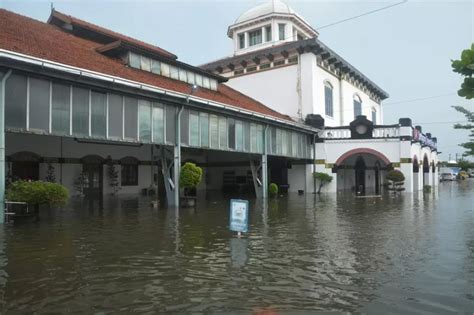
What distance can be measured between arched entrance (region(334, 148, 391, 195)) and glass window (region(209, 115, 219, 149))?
14.3 m

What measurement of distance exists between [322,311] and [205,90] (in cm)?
2177

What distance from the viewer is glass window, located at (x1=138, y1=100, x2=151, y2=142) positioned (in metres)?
16.8

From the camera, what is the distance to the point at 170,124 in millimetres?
18203

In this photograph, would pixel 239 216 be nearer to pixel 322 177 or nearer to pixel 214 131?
pixel 214 131

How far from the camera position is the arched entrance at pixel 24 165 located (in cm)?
2007

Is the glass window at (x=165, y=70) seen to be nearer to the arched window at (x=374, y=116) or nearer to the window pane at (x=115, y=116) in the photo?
the window pane at (x=115, y=116)

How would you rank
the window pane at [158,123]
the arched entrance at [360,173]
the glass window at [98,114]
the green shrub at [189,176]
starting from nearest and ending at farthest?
the glass window at [98,114], the window pane at [158,123], the green shrub at [189,176], the arched entrance at [360,173]

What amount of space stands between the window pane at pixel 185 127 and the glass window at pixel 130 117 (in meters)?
2.72

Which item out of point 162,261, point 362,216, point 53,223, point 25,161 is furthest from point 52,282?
point 25,161

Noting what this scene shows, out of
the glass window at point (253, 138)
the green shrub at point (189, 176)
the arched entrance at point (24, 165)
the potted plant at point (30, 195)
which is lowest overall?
the potted plant at point (30, 195)

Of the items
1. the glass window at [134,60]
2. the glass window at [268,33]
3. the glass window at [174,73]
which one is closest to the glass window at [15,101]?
the glass window at [134,60]

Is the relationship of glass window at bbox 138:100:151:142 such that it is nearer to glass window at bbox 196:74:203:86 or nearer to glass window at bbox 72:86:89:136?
glass window at bbox 72:86:89:136

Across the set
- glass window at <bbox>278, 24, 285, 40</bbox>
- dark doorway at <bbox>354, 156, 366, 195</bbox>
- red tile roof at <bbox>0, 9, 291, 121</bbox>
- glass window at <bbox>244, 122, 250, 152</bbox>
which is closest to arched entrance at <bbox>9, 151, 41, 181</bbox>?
red tile roof at <bbox>0, 9, 291, 121</bbox>

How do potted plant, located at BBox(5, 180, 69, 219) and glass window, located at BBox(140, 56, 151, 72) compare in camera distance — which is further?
glass window, located at BBox(140, 56, 151, 72)
